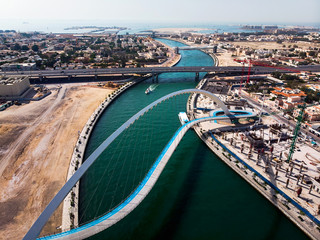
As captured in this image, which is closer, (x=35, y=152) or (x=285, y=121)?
(x=35, y=152)

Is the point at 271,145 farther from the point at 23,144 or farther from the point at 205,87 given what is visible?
the point at 23,144

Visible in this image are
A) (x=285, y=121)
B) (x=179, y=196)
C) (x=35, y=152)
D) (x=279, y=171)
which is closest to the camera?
(x=179, y=196)

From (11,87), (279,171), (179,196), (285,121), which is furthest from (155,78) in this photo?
(179,196)

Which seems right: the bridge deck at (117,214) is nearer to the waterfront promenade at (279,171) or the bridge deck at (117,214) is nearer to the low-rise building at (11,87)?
the waterfront promenade at (279,171)

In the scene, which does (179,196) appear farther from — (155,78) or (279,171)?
(155,78)

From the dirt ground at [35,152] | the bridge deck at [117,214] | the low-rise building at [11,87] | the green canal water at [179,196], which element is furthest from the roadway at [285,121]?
the low-rise building at [11,87]
